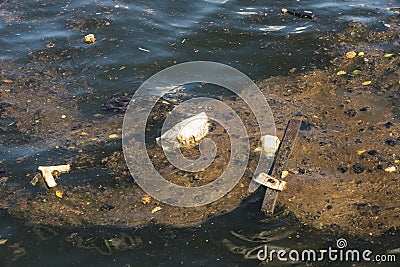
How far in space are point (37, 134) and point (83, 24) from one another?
96.7 inches

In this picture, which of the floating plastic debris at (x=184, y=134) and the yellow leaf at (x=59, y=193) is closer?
the yellow leaf at (x=59, y=193)

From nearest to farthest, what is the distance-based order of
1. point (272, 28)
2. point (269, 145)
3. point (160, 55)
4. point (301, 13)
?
point (269, 145), point (160, 55), point (272, 28), point (301, 13)

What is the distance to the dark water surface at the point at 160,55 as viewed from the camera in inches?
145

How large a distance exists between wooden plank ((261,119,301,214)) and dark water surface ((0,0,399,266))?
0.11 meters

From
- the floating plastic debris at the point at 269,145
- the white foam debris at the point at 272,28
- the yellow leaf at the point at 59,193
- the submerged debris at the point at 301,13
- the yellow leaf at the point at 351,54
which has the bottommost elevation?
the yellow leaf at the point at 59,193

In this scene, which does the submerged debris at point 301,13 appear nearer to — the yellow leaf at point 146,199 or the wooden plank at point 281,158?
the wooden plank at point 281,158

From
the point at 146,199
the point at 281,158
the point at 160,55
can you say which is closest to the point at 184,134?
the point at 146,199

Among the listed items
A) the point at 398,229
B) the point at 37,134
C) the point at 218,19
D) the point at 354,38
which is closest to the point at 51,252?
the point at 37,134

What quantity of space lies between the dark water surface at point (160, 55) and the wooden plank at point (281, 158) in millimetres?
108

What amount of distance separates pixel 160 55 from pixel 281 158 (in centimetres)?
239

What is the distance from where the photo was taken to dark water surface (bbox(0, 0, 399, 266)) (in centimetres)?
368

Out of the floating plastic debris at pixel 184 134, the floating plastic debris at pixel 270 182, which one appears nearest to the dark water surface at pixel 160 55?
the floating plastic debris at pixel 270 182

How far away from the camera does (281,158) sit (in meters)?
4.42

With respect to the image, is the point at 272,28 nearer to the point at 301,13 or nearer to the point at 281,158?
the point at 301,13
